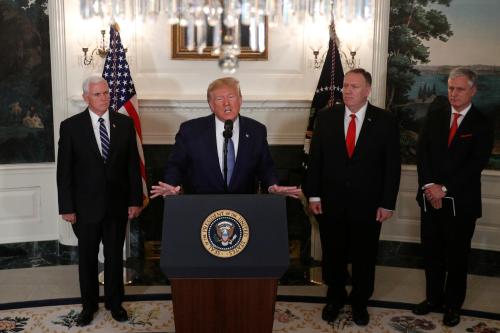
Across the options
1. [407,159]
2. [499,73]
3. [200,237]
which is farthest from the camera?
[407,159]

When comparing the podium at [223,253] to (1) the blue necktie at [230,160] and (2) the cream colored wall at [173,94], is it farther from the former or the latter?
(2) the cream colored wall at [173,94]

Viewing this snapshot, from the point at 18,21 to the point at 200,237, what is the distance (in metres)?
3.33

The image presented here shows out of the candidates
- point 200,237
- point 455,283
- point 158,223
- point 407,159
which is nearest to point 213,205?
point 200,237

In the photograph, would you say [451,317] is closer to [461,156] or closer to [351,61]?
[461,156]

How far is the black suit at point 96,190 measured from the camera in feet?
13.9

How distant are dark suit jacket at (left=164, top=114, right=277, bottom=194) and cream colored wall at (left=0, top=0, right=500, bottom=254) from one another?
1.67 m

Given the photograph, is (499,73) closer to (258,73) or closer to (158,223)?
(258,73)

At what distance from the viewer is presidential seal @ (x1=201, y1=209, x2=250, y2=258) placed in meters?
3.28

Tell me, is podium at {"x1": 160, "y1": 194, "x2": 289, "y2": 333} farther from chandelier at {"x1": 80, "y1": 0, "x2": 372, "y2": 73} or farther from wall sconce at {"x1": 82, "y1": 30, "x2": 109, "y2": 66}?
wall sconce at {"x1": 82, "y1": 30, "x2": 109, "y2": 66}

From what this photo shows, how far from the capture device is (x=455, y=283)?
4.43m

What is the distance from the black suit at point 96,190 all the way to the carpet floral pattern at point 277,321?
0.19 metres

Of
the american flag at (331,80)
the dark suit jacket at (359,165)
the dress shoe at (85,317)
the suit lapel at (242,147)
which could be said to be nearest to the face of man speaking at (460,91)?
the dark suit jacket at (359,165)

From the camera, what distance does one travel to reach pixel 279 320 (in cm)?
452

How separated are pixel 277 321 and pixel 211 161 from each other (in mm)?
1350
